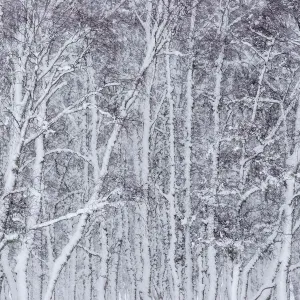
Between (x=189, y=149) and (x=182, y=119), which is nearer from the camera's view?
(x=189, y=149)

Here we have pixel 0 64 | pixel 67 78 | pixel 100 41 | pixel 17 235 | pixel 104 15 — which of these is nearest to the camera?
pixel 17 235

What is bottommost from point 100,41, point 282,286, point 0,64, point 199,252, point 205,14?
point 282,286

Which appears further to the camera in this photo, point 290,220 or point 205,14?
point 205,14

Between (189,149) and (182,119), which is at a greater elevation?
(182,119)

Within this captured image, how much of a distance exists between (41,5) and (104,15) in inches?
73.0

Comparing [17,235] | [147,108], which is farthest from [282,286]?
[17,235]

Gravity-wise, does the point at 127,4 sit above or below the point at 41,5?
above

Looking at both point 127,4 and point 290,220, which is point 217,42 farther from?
point 290,220

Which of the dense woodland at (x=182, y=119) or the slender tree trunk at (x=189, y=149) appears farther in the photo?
the slender tree trunk at (x=189, y=149)

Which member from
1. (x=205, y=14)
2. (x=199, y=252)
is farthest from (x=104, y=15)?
(x=199, y=252)

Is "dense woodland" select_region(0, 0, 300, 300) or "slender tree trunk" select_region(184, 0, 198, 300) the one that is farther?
"slender tree trunk" select_region(184, 0, 198, 300)

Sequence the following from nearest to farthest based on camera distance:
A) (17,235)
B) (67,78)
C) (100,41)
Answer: (17,235) → (100,41) → (67,78)

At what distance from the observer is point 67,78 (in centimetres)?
1923

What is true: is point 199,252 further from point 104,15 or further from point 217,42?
point 104,15
